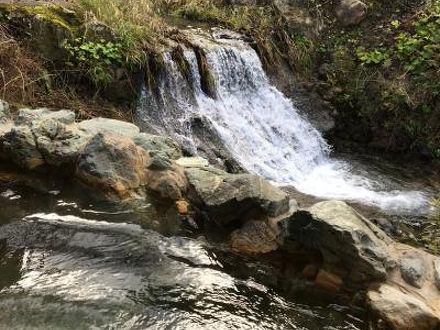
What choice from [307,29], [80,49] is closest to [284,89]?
[307,29]

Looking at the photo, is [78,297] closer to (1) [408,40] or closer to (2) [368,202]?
(2) [368,202]

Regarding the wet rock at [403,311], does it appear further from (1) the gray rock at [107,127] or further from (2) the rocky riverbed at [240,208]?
(1) the gray rock at [107,127]

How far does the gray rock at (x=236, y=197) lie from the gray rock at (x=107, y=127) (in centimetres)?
93

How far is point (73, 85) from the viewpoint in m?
6.57

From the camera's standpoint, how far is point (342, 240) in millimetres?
3584

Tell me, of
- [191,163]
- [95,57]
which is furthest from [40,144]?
[95,57]

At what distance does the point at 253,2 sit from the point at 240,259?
316 inches

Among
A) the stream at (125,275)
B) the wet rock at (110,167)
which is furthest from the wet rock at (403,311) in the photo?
the wet rock at (110,167)

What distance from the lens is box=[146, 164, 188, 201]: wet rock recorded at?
14.4ft

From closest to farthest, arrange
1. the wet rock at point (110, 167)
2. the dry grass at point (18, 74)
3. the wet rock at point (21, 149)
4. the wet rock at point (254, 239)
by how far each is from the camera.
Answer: the wet rock at point (254, 239) → the wet rock at point (110, 167) → the wet rock at point (21, 149) → the dry grass at point (18, 74)

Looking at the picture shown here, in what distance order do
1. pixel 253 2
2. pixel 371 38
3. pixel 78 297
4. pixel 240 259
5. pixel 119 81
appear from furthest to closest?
pixel 253 2, pixel 371 38, pixel 119 81, pixel 240 259, pixel 78 297

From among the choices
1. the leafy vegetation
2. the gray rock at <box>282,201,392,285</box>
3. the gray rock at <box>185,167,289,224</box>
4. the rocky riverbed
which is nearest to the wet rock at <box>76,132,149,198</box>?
the rocky riverbed

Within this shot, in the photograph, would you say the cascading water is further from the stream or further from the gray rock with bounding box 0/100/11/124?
the stream

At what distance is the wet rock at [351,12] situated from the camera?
401 inches
